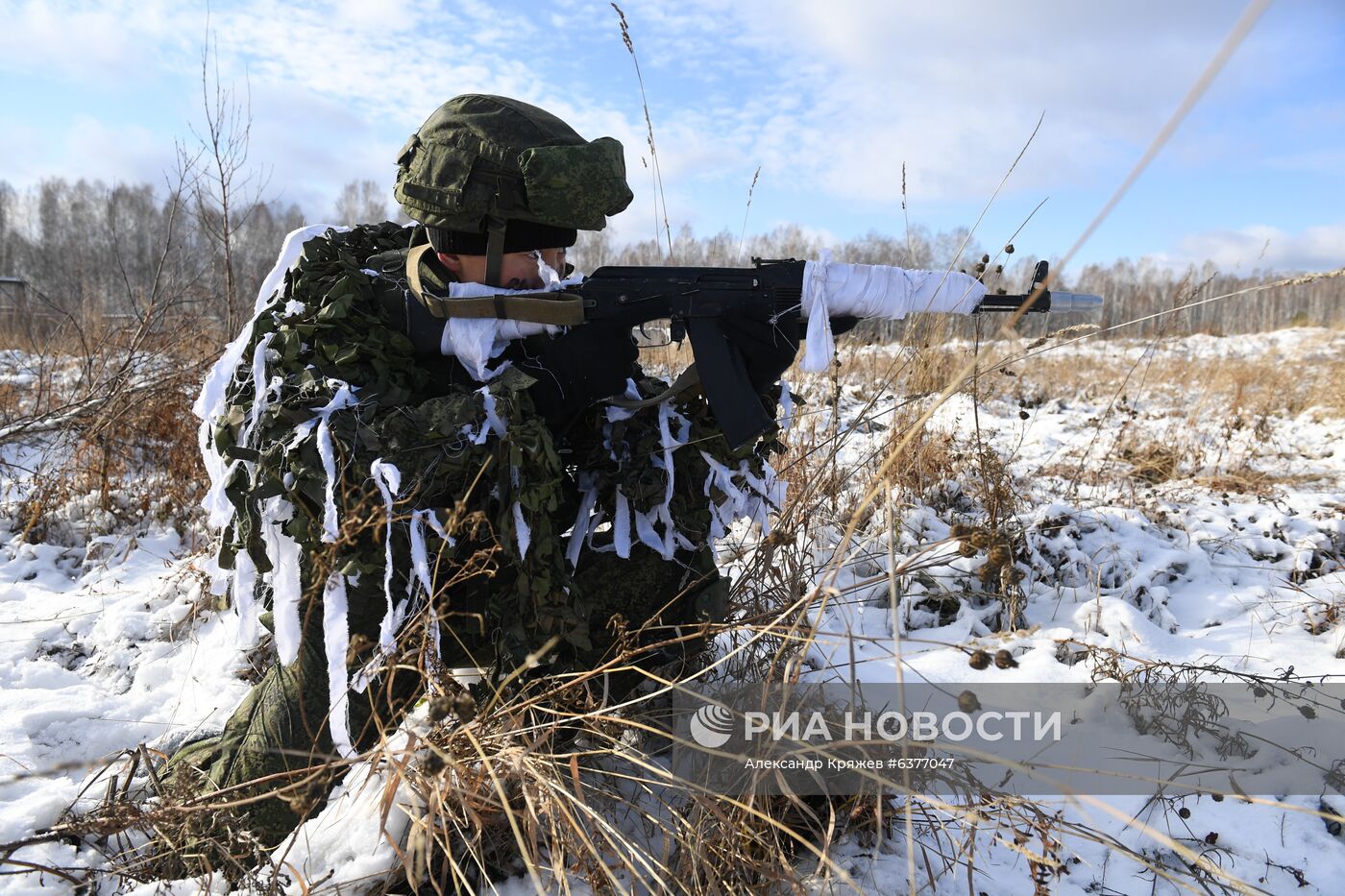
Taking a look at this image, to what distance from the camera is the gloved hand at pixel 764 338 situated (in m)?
2.12

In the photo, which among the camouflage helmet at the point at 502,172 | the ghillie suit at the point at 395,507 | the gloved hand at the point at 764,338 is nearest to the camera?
the ghillie suit at the point at 395,507

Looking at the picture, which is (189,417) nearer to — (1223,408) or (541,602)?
(541,602)

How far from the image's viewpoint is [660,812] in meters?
1.89

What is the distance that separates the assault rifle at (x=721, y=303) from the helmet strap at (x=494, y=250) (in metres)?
0.09

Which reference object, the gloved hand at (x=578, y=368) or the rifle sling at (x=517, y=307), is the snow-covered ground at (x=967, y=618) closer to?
the gloved hand at (x=578, y=368)

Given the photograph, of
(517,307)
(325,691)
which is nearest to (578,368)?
(517,307)

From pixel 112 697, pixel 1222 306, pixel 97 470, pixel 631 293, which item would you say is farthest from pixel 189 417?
pixel 1222 306

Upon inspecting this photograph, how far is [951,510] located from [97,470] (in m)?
4.55

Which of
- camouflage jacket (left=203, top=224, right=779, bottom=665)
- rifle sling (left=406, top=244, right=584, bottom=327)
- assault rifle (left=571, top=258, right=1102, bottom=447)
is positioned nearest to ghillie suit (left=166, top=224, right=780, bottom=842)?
camouflage jacket (left=203, top=224, right=779, bottom=665)

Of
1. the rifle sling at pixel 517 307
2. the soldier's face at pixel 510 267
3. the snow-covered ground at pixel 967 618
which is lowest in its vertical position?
the snow-covered ground at pixel 967 618

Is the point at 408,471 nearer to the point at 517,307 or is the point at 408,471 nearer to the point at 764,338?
the point at 517,307

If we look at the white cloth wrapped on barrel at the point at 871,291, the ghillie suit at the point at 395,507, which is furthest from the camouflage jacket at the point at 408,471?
the white cloth wrapped on barrel at the point at 871,291

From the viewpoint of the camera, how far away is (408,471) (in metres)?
1.81

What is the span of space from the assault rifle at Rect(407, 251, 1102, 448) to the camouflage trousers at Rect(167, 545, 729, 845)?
54 cm
